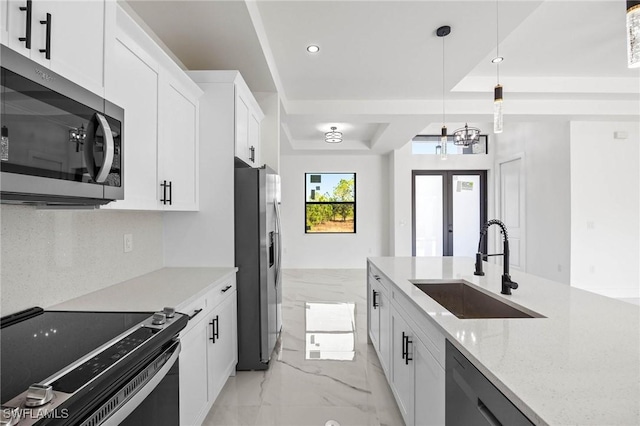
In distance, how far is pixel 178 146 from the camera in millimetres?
2238

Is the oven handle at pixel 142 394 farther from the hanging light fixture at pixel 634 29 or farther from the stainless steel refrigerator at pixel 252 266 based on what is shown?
the hanging light fixture at pixel 634 29

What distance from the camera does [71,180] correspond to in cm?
108

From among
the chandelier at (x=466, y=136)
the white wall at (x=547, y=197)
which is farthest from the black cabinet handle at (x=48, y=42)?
the white wall at (x=547, y=197)

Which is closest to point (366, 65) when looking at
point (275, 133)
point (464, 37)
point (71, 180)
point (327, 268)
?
point (464, 37)

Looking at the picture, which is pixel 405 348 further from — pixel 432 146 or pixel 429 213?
pixel 432 146

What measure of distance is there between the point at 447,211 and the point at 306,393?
6.00m

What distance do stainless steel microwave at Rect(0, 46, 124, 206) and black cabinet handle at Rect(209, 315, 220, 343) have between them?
1.08 metres

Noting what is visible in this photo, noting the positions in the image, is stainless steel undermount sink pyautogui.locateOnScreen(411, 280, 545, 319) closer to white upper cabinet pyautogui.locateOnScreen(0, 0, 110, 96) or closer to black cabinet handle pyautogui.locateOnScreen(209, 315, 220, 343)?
black cabinet handle pyautogui.locateOnScreen(209, 315, 220, 343)

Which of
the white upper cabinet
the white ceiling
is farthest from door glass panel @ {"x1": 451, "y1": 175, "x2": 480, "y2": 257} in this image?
the white upper cabinet

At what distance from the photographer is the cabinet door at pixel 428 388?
1.29m

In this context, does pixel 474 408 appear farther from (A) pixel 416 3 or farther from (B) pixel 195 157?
(A) pixel 416 3

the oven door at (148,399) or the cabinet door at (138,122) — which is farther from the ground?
the cabinet door at (138,122)

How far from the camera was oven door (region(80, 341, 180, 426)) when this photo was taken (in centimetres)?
92

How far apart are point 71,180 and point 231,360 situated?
186 centimetres
